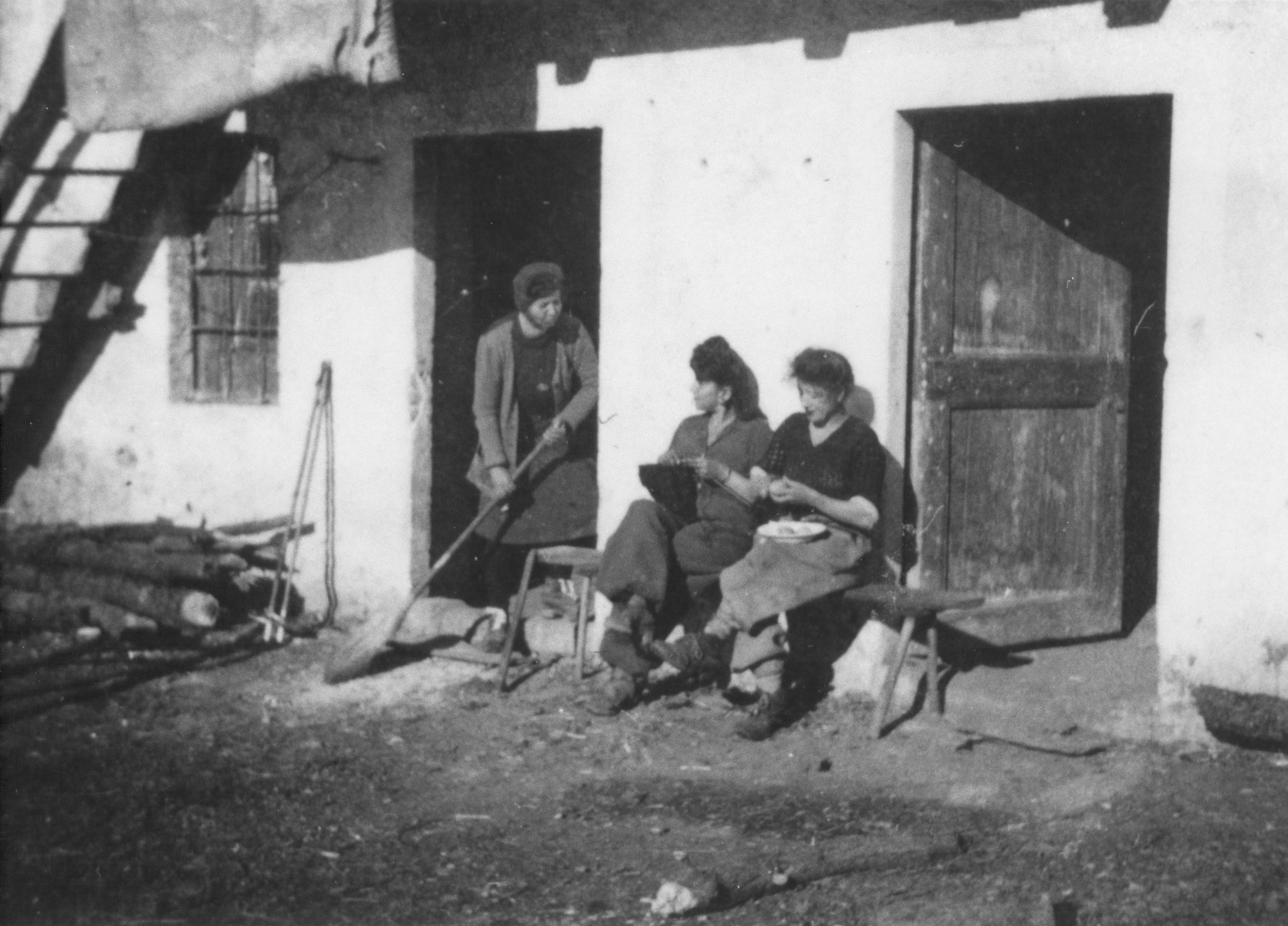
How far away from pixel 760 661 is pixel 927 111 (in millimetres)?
2408

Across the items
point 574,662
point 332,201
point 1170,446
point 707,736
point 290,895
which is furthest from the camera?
point 332,201

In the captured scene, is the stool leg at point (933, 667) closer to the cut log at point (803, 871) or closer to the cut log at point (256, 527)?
the cut log at point (803, 871)

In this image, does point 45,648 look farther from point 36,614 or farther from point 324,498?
point 324,498

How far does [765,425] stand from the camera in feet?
23.1

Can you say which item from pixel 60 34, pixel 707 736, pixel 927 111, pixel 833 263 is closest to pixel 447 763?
pixel 707 736

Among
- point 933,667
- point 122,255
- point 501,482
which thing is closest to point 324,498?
point 501,482

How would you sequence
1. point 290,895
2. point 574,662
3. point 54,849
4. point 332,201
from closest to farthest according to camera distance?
point 290,895
point 54,849
point 574,662
point 332,201

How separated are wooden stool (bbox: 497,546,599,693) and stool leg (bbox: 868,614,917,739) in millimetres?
1583

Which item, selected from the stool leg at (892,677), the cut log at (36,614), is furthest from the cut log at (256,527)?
the stool leg at (892,677)

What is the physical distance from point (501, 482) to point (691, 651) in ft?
5.12

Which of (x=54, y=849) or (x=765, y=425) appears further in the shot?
(x=765, y=425)

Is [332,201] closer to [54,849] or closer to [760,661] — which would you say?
[760,661]

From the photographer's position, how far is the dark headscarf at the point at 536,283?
777cm

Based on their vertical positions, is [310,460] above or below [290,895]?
above
